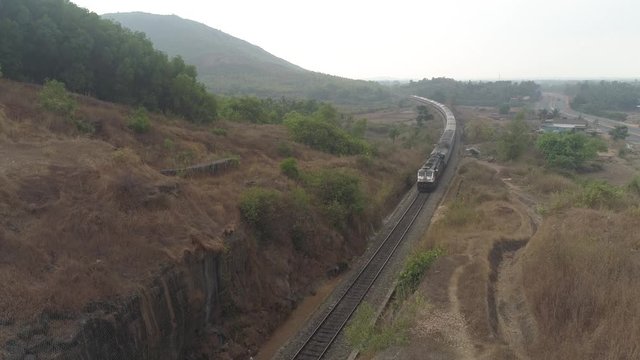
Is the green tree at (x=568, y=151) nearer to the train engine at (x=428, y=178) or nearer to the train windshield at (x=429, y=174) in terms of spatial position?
the train engine at (x=428, y=178)

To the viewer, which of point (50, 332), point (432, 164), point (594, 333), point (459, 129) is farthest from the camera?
point (459, 129)

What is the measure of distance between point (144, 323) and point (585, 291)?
45.0ft

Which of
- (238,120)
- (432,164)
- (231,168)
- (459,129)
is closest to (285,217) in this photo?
(231,168)

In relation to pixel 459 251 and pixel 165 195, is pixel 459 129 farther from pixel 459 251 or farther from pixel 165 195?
pixel 165 195

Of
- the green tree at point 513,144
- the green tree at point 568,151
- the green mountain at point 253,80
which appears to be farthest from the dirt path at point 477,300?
the green mountain at point 253,80

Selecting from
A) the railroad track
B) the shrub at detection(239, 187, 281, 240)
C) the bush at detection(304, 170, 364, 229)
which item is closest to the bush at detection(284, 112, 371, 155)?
the railroad track

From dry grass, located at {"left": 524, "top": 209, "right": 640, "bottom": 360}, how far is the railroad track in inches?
282

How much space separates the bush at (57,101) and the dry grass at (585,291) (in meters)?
24.1

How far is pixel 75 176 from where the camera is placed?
1733 cm

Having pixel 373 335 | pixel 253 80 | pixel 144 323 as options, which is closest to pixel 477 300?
pixel 373 335

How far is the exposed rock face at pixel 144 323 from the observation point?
448 inches

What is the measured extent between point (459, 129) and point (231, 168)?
194 feet

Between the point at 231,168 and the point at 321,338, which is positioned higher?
the point at 231,168

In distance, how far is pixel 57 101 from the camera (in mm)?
25672
